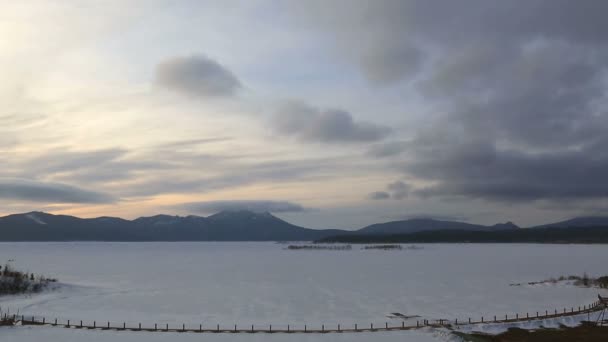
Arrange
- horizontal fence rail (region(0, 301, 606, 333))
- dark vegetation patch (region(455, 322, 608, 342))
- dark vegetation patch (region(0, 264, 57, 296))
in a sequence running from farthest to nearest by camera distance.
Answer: dark vegetation patch (region(0, 264, 57, 296)) → horizontal fence rail (region(0, 301, 606, 333)) → dark vegetation patch (region(455, 322, 608, 342))

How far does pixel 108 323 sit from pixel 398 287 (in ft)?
179

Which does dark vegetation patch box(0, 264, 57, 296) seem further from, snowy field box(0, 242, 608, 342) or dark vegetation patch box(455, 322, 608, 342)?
dark vegetation patch box(455, 322, 608, 342)

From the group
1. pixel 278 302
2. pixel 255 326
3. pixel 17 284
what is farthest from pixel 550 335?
pixel 17 284

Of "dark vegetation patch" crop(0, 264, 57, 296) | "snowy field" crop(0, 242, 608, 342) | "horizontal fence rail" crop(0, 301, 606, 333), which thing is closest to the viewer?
"snowy field" crop(0, 242, 608, 342)

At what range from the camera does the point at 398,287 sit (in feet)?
317

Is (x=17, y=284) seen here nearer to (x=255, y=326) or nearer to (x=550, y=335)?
(x=255, y=326)

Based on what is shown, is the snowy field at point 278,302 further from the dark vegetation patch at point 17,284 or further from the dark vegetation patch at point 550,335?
the dark vegetation patch at point 550,335

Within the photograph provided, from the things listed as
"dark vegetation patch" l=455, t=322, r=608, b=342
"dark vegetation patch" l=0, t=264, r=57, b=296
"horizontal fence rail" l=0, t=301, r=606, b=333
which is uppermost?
"dark vegetation patch" l=0, t=264, r=57, b=296

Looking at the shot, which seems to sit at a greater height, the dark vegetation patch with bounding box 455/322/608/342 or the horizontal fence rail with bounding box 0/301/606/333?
the horizontal fence rail with bounding box 0/301/606/333

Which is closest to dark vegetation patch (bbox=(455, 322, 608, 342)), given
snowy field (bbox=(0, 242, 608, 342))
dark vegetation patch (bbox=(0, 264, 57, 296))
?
snowy field (bbox=(0, 242, 608, 342))

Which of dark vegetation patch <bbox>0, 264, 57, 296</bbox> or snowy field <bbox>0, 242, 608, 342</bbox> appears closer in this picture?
snowy field <bbox>0, 242, 608, 342</bbox>

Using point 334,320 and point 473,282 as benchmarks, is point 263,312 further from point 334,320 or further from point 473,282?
point 473,282

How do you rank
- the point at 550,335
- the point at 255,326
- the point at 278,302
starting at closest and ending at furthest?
1. the point at 550,335
2. the point at 255,326
3. the point at 278,302

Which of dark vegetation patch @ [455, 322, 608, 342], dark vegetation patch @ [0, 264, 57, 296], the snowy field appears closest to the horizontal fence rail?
the snowy field
